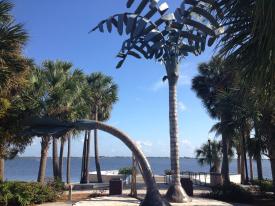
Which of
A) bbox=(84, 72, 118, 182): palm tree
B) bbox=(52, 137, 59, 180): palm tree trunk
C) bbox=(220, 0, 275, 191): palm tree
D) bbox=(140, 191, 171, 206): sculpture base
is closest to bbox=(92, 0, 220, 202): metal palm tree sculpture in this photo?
bbox=(220, 0, 275, 191): palm tree

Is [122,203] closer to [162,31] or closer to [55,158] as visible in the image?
[162,31]

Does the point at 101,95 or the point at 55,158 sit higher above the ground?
the point at 101,95

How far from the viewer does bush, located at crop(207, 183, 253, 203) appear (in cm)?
1853

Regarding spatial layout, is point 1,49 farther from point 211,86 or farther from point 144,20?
point 211,86

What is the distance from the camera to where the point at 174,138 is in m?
18.8

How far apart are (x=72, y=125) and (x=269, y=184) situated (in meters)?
13.1

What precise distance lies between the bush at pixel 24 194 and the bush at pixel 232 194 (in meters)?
8.06

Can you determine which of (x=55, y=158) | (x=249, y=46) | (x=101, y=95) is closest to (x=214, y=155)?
(x=101, y=95)

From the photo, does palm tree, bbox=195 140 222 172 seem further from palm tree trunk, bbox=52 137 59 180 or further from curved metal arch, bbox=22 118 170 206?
curved metal arch, bbox=22 118 170 206

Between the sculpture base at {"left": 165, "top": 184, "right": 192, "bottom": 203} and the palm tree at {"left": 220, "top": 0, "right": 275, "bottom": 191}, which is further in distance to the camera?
the sculpture base at {"left": 165, "top": 184, "right": 192, "bottom": 203}

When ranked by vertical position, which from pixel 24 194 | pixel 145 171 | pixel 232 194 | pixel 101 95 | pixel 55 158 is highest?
pixel 101 95

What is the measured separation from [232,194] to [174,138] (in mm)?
3978

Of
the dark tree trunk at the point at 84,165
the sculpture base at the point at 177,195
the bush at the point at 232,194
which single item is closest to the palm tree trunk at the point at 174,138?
the sculpture base at the point at 177,195

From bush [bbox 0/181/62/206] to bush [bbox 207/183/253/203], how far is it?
8057mm
